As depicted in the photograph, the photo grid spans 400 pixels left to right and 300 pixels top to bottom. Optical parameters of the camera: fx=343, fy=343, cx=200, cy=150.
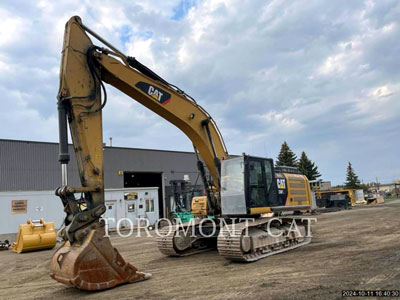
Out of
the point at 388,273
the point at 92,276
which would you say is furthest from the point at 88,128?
the point at 388,273

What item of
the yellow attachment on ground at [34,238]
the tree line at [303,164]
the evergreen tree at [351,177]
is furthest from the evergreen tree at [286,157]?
the yellow attachment on ground at [34,238]

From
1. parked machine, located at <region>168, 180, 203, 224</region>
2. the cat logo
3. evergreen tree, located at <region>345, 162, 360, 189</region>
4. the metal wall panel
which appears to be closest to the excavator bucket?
the cat logo

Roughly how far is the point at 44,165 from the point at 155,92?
19303mm

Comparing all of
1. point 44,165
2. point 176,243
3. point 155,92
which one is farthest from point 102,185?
point 44,165

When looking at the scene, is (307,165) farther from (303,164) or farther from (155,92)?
(155,92)

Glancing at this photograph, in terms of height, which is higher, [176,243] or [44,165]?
[44,165]

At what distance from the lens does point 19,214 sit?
1950cm

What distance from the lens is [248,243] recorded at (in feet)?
28.9

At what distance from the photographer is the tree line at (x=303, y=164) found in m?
56.6

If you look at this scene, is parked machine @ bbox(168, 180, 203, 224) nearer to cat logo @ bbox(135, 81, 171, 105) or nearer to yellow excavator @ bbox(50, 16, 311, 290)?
yellow excavator @ bbox(50, 16, 311, 290)

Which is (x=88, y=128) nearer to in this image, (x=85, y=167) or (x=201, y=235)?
(x=85, y=167)

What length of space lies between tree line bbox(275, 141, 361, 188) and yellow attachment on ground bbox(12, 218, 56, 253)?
41.1m

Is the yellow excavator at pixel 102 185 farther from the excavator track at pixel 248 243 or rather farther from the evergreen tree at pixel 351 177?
the evergreen tree at pixel 351 177

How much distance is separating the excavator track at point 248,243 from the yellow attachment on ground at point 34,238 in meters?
9.93
